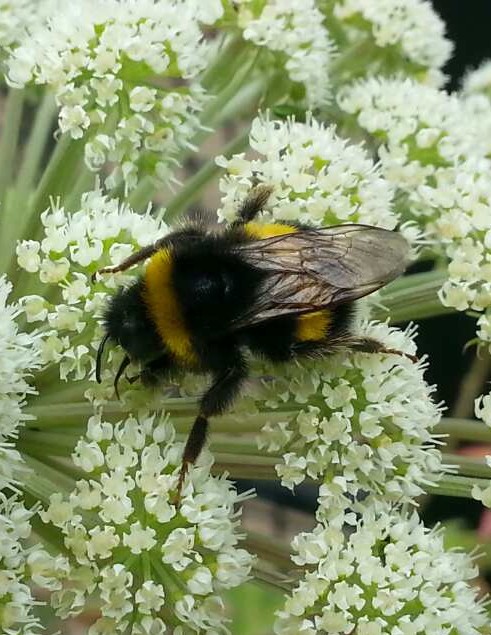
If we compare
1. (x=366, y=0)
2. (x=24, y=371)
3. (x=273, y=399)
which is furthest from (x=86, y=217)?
(x=366, y=0)

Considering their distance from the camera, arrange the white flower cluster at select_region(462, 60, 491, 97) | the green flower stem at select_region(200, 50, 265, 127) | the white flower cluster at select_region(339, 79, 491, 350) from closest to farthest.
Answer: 1. the white flower cluster at select_region(339, 79, 491, 350)
2. the green flower stem at select_region(200, 50, 265, 127)
3. the white flower cluster at select_region(462, 60, 491, 97)

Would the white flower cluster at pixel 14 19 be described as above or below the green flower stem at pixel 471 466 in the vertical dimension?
above

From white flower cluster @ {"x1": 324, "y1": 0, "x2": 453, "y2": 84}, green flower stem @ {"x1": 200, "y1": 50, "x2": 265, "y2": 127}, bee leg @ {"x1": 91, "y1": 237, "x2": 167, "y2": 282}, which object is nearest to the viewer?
bee leg @ {"x1": 91, "y1": 237, "x2": 167, "y2": 282}

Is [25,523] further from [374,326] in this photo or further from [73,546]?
[374,326]

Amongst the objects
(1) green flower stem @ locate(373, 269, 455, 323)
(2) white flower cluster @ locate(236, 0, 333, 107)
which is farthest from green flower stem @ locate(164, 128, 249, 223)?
(1) green flower stem @ locate(373, 269, 455, 323)

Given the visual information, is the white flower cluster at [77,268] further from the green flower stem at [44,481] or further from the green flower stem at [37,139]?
the green flower stem at [37,139]

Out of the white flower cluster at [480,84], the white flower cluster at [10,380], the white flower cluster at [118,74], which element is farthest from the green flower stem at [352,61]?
the white flower cluster at [10,380]

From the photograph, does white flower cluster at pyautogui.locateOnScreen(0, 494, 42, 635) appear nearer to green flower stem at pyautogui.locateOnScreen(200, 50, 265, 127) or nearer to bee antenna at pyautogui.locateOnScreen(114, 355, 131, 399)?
bee antenna at pyautogui.locateOnScreen(114, 355, 131, 399)
